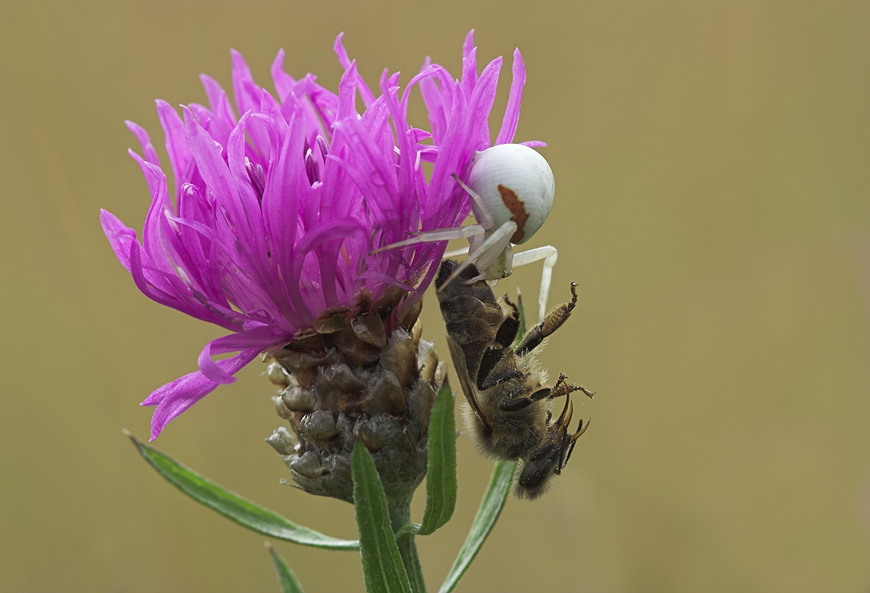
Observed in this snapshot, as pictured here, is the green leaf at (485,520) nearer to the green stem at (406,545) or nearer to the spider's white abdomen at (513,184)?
the green stem at (406,545)

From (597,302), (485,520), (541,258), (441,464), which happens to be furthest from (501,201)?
(597,302)

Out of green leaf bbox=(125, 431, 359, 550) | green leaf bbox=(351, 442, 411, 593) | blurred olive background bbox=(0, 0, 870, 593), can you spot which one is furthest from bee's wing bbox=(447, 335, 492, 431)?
blurred olive background bbox=(0, 0, 870, 593)

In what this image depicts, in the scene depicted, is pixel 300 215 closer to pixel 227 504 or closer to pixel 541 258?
pixel 541 258

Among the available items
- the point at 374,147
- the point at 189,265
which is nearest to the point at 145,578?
the point at 189,265

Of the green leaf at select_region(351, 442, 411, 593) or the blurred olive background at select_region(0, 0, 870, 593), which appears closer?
the green leaf at select_region(351, 442, 411, 593)

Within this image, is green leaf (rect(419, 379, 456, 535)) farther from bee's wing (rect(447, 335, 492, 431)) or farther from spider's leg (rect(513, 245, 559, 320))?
spider's leg (rect(513, 245, 559, 320))
